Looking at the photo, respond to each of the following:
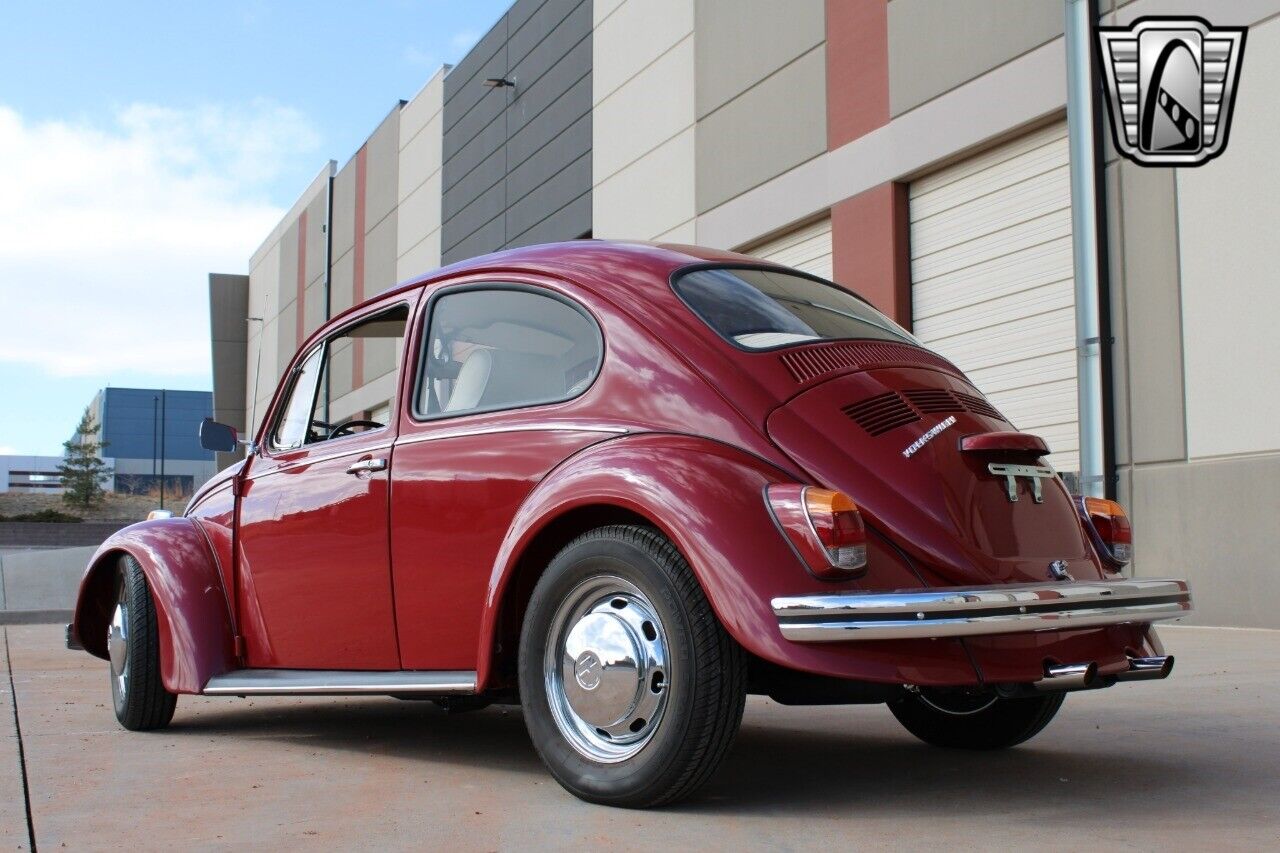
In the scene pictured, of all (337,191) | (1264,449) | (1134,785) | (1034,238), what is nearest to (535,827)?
(1134,785)

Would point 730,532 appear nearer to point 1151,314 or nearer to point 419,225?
point 1151,314

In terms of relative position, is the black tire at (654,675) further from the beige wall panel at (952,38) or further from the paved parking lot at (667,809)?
the beige wall panel at (952,38)

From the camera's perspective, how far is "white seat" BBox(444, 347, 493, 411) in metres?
4.52

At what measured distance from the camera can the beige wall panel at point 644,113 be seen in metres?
20.3

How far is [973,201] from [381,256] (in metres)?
23.8

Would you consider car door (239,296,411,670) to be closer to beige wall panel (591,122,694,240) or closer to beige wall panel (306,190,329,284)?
beige wall panel (591,122,694,240)

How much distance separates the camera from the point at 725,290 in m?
4.29

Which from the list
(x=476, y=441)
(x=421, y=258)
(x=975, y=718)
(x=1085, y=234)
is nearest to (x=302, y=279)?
(x=421, y=258)

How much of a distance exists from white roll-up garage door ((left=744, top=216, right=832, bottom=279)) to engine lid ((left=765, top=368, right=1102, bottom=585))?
12891 mm

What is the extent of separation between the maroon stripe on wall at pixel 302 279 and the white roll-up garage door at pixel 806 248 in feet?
90.6

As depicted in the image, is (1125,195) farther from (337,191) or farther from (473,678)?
(337,191)

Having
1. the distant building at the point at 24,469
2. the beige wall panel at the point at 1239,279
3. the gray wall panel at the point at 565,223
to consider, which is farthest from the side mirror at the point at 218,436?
the distant building at the point at 24,469

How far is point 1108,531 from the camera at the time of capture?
420 cm

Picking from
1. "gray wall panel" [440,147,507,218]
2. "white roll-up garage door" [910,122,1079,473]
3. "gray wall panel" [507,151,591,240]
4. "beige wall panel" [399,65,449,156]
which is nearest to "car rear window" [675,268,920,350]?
"white roll-up garage door" [910,122,1079,473]
